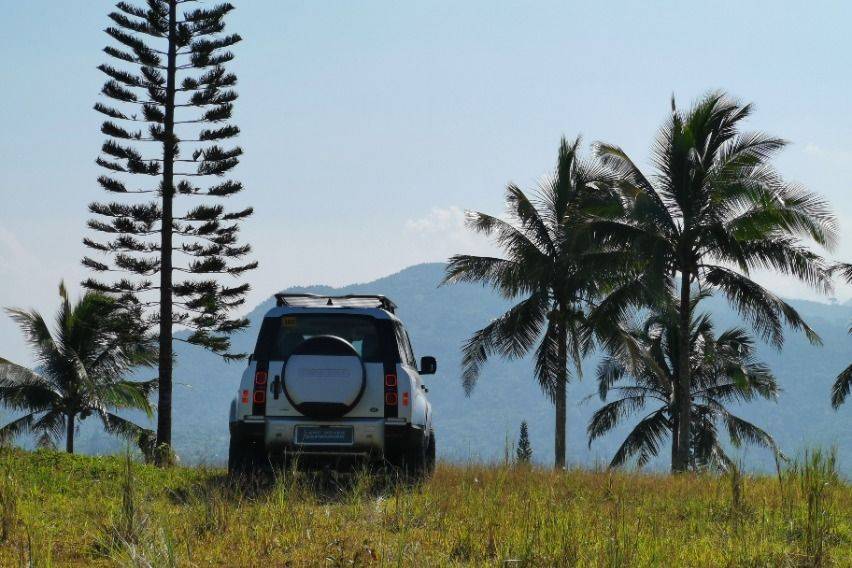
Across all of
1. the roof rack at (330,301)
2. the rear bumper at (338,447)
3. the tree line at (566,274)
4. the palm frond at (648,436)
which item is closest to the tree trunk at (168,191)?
the tree line at (566,274)

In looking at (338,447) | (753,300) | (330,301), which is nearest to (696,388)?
(753,300)

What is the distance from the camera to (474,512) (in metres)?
8.41

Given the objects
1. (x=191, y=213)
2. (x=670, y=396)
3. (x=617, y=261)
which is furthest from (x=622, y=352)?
(x=191, y=213)

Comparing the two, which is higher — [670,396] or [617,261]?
[617,261]

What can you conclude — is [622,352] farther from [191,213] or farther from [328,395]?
[328,395]

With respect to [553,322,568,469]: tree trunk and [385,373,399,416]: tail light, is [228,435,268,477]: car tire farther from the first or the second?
[553,322,568,469]: tree trunk

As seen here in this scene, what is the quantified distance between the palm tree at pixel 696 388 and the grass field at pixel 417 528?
2693cm

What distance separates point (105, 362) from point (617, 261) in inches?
800

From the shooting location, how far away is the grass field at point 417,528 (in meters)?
6.21

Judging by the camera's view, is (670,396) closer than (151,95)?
No

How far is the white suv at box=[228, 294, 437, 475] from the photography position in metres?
10.9

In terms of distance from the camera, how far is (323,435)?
11000 millimetres

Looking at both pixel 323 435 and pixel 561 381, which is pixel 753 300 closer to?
pixel 561 381

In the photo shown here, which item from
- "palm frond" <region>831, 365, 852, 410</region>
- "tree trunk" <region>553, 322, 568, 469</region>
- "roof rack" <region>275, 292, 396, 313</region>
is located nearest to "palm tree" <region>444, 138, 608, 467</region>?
"tree trunk" <region>553, 322, 568, 469</region>
